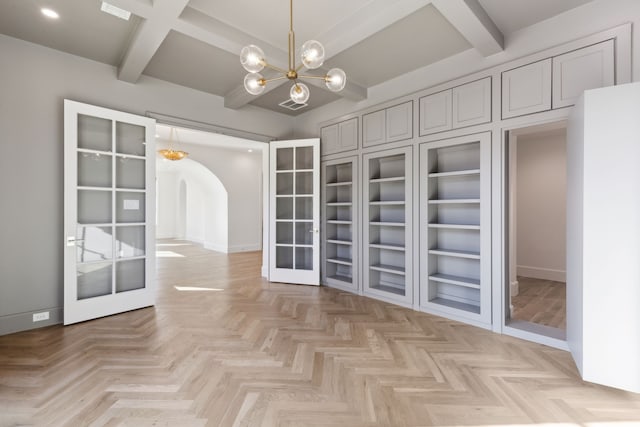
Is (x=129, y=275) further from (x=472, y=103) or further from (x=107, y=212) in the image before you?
(x=472, y=103)

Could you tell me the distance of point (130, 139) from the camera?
3723mm

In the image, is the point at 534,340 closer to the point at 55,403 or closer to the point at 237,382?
the point at 237,382

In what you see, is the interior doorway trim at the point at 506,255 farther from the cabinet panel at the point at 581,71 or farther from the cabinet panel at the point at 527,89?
the cabinet panel at the point at 581,71

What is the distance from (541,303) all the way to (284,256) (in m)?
3.89

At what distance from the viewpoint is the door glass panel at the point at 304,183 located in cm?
508

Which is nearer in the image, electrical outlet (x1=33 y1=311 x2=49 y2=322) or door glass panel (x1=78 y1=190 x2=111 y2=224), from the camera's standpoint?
electrical outlet (x1=33 y1=311 x2=49 y2=322)

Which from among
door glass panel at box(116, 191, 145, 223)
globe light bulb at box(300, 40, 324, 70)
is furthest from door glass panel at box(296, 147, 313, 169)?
globe light bulb at box(300, 40, 324, 70)

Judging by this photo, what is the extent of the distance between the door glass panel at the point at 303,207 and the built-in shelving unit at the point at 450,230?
2075mm

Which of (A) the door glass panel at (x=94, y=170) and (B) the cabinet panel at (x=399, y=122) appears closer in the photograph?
(A) the door glass panel at (x=94, y=170)

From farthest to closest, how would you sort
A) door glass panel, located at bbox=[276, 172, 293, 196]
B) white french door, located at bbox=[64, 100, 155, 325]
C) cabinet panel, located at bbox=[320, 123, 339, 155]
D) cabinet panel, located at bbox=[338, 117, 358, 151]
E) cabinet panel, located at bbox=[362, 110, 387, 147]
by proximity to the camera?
door glass panel, located at bbox=[276, 172, 293, 196] < cabinet panel, located at bbox=[320, 123, 339, 155] < cabinet panel, located at bbox=[338, 117, 358, 151] < cabinet panel, located at bbox=[362, 110, 387, 147] < white french door, located at bbox=[64, 100, 155, 325]

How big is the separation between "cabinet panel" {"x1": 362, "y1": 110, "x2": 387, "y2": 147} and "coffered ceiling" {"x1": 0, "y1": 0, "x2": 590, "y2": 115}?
25.3 inches

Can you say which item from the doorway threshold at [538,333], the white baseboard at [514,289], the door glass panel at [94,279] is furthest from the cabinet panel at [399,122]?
the door glass panel at [94,279]

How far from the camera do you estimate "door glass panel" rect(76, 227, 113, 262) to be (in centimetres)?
333

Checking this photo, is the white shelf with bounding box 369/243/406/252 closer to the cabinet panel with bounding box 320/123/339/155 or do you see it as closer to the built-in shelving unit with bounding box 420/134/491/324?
the built-in shelving unit with bounding box 420/134/491/324
